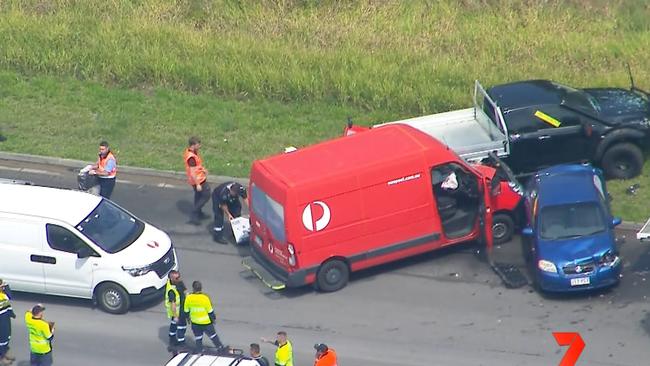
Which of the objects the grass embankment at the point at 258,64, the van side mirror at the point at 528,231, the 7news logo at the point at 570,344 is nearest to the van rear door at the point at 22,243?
the grass embankment at the point at 258,64

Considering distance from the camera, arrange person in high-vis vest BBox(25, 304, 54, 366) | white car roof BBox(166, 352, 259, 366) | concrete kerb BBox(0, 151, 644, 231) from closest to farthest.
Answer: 1. white car roof BBox(166, 352, 259, 366)
2. person in high-vis vest BBox(25, 304, 54, 366)
3. concrete kerb BBox(0, 151, 644, 231)

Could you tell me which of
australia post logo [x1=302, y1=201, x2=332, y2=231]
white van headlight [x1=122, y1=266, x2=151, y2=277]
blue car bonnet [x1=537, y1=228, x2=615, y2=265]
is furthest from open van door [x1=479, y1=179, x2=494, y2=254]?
white van headlight [x1=122, y1=266, x2=151, y2=277]

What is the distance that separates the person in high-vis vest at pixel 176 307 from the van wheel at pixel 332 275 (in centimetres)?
286

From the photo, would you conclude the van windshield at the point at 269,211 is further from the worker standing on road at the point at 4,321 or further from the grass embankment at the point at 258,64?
the worker standing on road at the point at 4,321

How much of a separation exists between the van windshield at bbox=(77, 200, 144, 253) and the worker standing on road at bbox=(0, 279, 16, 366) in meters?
1.84

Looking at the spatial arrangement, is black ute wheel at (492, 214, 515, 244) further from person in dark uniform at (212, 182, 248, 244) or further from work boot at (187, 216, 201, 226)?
work boot at (187, 216, 201, 226)

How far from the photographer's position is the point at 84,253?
20.8 m

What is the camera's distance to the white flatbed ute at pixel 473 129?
23.6 metres

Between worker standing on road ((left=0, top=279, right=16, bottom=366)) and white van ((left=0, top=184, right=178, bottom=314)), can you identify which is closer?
worker standing on road ((left=0, top=279, right=16, bottom=366))

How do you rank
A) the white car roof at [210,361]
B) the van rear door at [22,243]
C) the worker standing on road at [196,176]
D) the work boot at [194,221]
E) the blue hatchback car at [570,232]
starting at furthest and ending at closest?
1. the work boot at [194,221]
2. the worker standing on road at [196,176]
3. the van rear door at [22,243]
4. the blue hatchback car at [570,232]
5. the white car roof at [210,361]

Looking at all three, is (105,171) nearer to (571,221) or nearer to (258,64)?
(258,64)

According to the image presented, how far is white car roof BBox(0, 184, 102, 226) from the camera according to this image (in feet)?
68.7

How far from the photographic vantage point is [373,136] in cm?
2217

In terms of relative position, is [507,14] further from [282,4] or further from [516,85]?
[516,85]
